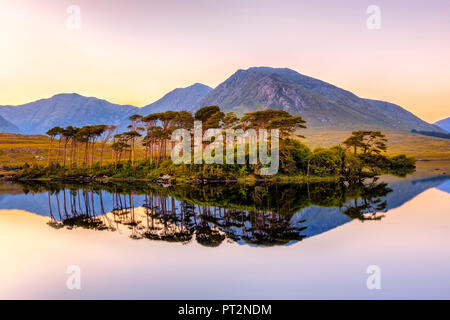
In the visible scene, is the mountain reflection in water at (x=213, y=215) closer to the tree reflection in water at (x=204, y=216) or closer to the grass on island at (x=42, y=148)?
the tree reflection in water at (x=204, y=216)

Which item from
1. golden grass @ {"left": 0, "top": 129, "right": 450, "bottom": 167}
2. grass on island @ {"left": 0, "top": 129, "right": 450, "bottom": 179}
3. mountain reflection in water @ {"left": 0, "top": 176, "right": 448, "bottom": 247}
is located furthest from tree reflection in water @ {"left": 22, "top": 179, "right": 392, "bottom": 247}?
golden grass @ {"left": 0, "top": 129, "right": 450, "bottom": 167}

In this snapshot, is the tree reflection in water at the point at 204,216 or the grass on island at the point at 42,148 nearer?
the tree reflection in water at the point at 204,216

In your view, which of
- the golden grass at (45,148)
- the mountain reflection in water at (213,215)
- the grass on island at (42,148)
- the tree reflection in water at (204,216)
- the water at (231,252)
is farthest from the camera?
the golden grass at (45,148)

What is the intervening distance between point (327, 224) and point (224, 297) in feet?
35.1

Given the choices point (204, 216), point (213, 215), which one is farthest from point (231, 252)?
point (213, 215)

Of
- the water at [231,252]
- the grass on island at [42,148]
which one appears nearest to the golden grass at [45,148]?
the grass on island at [42,148]

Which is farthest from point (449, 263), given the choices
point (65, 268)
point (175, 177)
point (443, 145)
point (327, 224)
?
point (443, 145)

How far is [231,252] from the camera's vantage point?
11.9 meters

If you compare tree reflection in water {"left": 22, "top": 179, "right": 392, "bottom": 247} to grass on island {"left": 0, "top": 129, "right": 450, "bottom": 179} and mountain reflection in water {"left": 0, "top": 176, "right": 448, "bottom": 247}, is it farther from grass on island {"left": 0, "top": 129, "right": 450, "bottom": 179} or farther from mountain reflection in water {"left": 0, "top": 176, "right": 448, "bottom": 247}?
grass on island {"left": 0, "top": 129, "right": 450, "bottom": 179}

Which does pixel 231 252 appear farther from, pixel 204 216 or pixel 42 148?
pixel 42 148

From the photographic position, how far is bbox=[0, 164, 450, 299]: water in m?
8.74

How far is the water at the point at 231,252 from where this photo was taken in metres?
8.74
